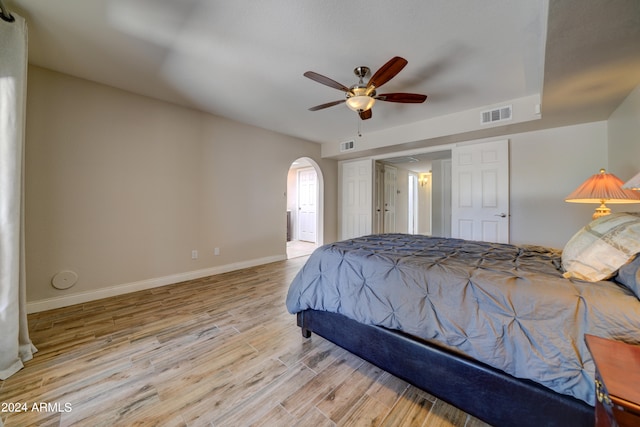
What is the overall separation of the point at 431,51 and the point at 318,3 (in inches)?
44.4

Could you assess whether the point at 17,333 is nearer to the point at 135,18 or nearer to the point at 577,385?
the point at 135,18

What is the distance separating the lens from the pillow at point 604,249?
1.06 m

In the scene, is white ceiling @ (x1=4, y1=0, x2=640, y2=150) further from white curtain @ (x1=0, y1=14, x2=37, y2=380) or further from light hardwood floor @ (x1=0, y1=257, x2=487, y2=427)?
light hardwood floor @ (x1=0, y1=257, x2=487, y2=427)

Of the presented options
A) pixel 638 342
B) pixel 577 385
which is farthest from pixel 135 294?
pixel 638 342

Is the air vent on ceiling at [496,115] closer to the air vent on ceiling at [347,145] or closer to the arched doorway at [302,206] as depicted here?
the air vent on ceiling at [347,145]

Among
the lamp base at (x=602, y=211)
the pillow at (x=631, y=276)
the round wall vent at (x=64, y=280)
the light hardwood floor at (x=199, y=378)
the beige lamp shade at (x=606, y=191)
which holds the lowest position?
the light hardwood floor at (x=199, y=378)

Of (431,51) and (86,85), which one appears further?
(86,85)

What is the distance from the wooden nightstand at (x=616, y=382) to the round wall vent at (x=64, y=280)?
13.3 feet

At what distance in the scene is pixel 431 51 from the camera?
215cm

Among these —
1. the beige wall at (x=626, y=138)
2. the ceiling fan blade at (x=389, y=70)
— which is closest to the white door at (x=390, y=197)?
the beige wall at (x=626, y=138)

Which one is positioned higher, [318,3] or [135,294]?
[318,3]

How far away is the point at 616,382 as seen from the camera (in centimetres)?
66

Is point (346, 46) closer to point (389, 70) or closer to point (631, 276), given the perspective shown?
point (389, 70)

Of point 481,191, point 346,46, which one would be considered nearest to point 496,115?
point 481,191
